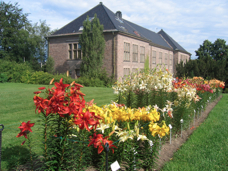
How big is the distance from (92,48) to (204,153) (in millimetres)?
17836

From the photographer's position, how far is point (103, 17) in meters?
24.5

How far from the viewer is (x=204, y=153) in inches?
174

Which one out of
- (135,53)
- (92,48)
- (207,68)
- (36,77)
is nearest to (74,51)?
(92,48)

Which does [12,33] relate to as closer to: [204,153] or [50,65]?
[50,65]

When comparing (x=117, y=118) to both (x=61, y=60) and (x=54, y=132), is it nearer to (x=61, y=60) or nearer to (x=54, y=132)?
(x=54, y=132)

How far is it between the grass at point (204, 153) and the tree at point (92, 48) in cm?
1583

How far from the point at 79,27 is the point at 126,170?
24.1 meters

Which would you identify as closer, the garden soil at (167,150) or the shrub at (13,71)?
the garden soil at (167,150)

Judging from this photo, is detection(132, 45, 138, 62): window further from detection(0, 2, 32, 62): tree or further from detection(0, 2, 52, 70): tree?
detection(0, 2, 32, 62): tree

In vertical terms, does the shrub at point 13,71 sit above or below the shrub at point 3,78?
above

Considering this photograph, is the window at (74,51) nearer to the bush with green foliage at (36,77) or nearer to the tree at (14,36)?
the bush with green foliage at (36,77)

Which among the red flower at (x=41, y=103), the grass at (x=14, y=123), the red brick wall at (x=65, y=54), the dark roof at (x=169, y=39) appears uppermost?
the dark roof at (x=169, y=39)

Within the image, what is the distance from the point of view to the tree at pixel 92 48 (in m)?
20.9

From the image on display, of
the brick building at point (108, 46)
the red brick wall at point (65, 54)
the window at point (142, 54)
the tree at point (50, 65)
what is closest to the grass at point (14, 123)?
the red brick wall at point (65, 54)
